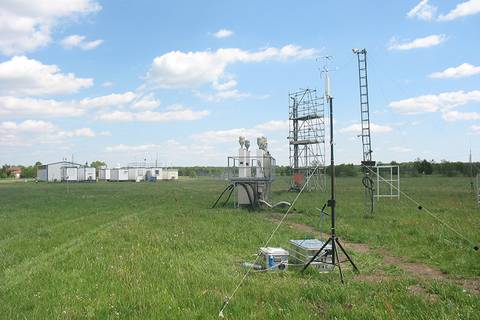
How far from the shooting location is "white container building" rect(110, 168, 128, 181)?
108 m

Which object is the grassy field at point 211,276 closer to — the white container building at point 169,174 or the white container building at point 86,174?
the white container building at point 86,174

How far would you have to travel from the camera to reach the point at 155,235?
1456 cm

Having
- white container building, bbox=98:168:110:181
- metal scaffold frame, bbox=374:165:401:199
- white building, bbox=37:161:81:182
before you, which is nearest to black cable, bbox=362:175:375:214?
metal scaffold frame, bbox=374:165:401:199

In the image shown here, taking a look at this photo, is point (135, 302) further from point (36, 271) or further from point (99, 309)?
point (36, 271)

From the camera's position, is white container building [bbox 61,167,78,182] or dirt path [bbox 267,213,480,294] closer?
dirt path [bbox 267,213,480,294]

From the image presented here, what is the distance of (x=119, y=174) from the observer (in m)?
109

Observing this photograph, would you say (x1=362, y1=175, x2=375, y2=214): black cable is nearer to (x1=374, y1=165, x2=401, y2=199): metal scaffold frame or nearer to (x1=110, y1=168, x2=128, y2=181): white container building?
(x1=374, y1=165, x2=401, y2=199): metal scaffold frame

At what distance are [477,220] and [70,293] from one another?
15.0 m

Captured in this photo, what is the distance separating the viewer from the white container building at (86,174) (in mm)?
107637

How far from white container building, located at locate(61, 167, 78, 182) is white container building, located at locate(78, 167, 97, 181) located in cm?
112

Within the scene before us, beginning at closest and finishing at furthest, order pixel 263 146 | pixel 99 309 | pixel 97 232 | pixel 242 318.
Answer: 1. pixel 242 318
2. pixel 99 309
3. pixel 97 232
4. pixel 263 146

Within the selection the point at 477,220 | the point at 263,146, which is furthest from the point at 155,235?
the point at 263,146

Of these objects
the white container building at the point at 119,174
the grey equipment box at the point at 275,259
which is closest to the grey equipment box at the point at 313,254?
the grey equipment box at the point at 275,259

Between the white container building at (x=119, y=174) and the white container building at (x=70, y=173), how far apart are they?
8001 millimetres
